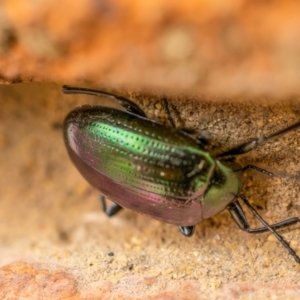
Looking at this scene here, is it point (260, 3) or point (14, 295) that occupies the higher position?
point (260, 3)

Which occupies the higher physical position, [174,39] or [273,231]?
[174,39]

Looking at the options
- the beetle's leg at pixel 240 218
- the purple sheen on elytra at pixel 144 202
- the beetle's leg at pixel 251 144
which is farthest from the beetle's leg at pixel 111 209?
the beetle's leg at pixel 251 144

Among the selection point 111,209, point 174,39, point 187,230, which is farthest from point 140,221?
point 174,39

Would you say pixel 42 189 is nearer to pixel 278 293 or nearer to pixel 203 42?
pixel 278 293

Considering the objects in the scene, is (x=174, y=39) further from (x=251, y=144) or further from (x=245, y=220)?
(x=245, y=220)

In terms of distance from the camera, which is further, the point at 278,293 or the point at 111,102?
the point at 111,102

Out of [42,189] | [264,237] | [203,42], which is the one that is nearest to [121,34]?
[203,42]

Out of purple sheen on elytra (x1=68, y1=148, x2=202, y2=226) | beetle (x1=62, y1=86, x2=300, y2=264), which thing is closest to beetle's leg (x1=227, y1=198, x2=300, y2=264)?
beetle (x1=62, y1=86, x2=300, y2=264)

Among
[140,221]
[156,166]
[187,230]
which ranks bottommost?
[140,221]
